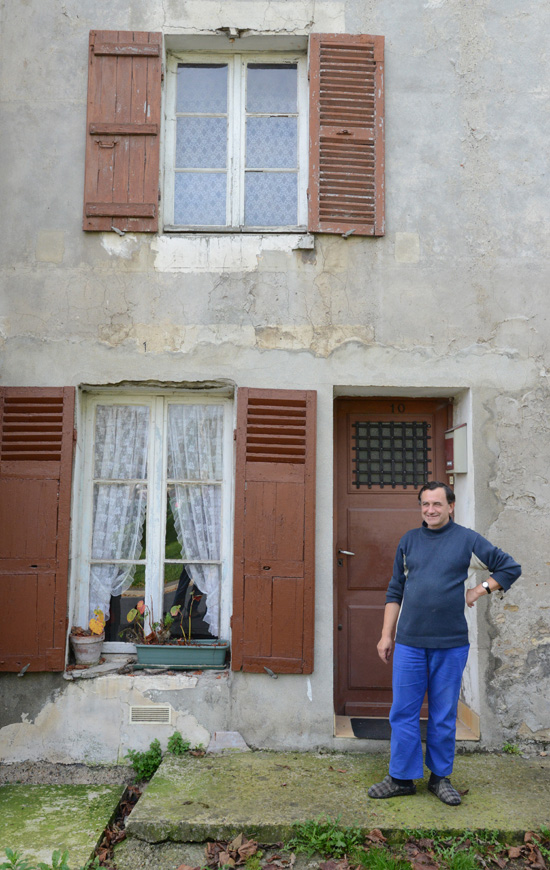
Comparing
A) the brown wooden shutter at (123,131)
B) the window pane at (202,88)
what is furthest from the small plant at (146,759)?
the window pane at (202,88)

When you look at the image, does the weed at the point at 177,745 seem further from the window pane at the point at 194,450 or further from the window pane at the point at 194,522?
the window pane at the point at 194,450

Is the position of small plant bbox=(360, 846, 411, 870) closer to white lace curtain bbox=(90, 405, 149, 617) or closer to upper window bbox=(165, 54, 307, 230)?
white lace curtain bbox=(90, 405, 149, 617)

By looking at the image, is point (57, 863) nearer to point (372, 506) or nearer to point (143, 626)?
point (143, 626)

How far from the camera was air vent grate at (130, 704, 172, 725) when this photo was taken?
4660 millimetres

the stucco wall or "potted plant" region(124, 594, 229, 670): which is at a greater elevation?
the stucco wall

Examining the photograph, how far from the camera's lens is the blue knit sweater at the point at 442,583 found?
3.85 metres

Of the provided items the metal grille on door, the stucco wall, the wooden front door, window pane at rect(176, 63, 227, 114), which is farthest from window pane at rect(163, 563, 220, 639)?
window pane at rect(176, 63, 227, 114)

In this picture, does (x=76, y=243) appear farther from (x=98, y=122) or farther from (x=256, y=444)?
(x=256, y=444)

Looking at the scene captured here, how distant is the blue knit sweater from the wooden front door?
1.22 m

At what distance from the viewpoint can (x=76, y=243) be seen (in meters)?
4.97

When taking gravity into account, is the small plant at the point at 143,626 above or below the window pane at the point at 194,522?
below

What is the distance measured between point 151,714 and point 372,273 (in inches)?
133

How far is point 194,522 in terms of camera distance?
5043 mm

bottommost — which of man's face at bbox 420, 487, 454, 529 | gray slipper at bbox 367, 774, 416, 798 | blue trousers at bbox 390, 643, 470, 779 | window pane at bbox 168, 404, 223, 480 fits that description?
gray slipper at bbox 367, 774, 416, 798
